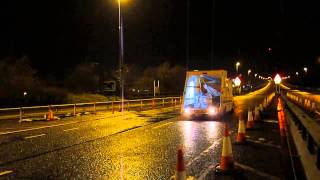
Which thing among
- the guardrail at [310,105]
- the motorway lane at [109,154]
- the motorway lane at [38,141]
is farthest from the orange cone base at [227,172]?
the guardrail at [310,105]

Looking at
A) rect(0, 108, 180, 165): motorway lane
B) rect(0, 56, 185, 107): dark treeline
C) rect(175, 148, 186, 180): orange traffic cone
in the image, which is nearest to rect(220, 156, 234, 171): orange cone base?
rect(175, 148, 186, 180): orange traffic cone

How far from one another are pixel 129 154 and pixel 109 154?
0.53 meters

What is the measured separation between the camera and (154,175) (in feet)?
29.0

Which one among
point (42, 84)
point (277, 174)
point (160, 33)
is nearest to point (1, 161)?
point (277, 174)

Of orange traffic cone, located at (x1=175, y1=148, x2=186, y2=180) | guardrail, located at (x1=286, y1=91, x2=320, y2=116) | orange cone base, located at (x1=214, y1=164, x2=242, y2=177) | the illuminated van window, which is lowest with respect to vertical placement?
orange cone base, located at (x1=214, y1=164, x2=242, y2=177)

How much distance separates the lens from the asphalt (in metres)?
9.09

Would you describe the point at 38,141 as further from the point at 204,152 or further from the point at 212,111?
the point at 212,111

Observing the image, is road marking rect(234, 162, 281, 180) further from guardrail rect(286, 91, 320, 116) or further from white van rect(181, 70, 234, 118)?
guardrail rect(286, 91, 320, 116)

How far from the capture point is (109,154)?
11695mm

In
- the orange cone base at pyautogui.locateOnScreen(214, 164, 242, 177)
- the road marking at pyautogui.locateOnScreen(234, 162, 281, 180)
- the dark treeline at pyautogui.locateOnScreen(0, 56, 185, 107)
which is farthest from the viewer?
the dark treeline at pyautogui.locateOnScreen(0, 56, 185, 107)

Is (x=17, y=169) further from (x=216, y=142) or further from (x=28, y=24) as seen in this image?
(x=28, y=24)

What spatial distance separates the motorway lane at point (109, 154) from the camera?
9164 mm

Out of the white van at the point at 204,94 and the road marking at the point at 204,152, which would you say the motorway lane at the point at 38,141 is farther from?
the white van at the point at 204,94

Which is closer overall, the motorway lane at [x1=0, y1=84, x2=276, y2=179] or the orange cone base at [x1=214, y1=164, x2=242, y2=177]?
the orange cone base at [x1=214, y1=164, x2=242, y2=177]
